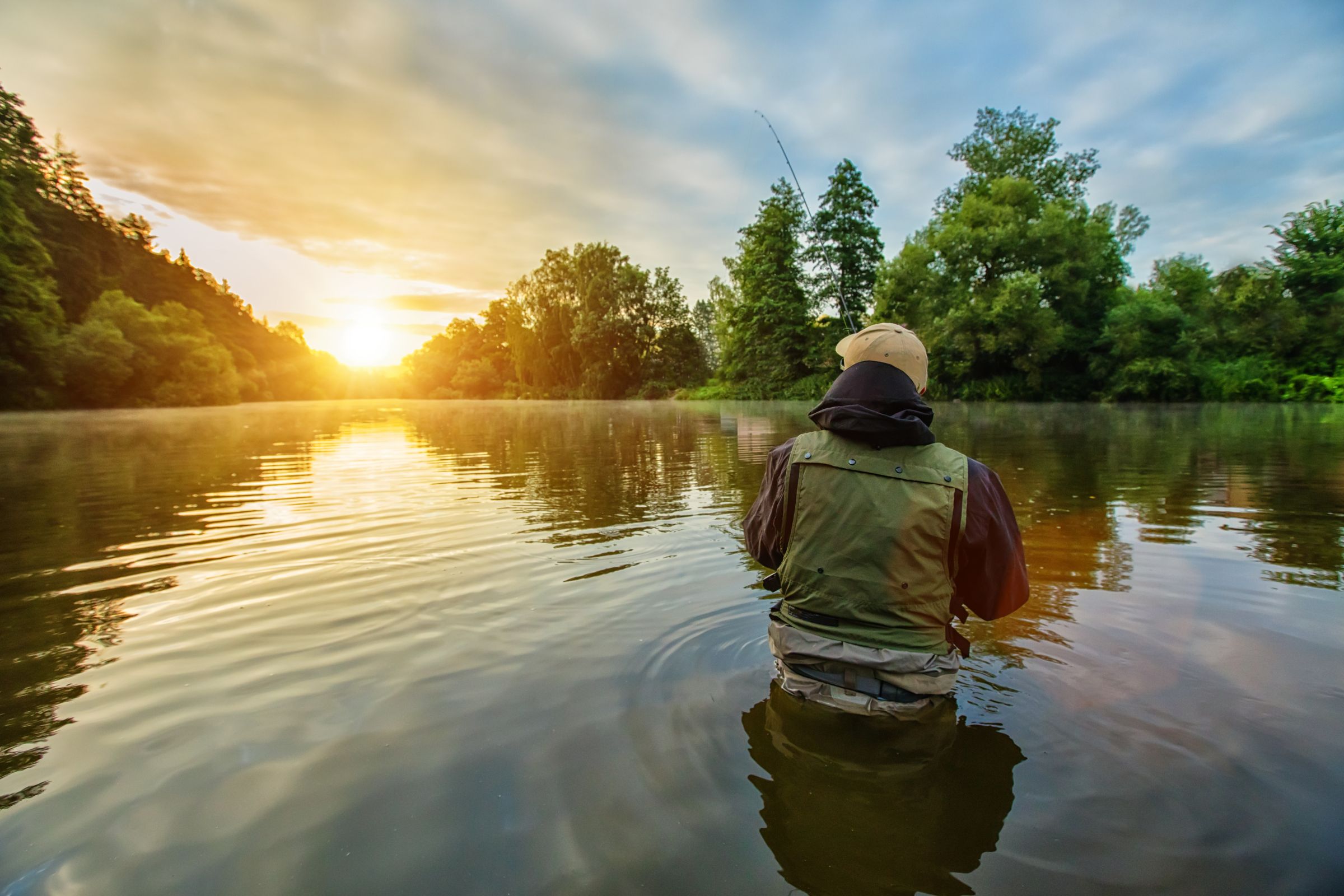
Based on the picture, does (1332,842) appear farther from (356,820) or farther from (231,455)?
(231,455)

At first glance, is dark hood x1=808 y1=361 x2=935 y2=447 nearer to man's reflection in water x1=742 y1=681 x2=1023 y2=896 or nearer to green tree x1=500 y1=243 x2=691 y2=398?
man's reflection in water x1=742 y1=681 x2=1023 y2=896

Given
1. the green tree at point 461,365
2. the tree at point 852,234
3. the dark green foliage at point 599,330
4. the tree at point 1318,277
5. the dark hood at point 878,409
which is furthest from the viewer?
the green tree at point 461,365

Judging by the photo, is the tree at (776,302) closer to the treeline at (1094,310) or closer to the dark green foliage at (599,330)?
the treeline at (1094,310)

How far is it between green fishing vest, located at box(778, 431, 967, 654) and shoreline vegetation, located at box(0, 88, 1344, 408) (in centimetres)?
577

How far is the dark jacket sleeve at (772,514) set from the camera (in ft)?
9.66

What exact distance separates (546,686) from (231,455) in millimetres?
14564

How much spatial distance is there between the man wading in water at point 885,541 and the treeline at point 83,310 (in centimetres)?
4810

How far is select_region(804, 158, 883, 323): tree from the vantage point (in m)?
51.9

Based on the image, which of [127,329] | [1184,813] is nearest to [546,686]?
[1184,813]

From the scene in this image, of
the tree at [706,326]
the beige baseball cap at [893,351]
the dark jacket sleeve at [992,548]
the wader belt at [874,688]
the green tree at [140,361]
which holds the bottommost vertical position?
the wader belt at [874,688]

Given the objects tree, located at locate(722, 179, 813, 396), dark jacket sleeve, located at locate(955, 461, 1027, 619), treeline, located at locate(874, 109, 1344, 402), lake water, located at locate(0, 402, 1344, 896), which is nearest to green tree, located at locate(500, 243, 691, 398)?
tree, located at locate(722, 179, 813, 396)

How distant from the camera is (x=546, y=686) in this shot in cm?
348

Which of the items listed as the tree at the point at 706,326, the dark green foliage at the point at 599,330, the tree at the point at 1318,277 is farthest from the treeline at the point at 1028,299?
the tree at the point at 706,326

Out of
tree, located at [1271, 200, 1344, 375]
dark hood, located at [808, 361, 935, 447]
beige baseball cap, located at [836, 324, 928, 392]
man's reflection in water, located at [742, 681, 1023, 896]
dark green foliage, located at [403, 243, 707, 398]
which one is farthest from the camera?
dark green foliage, located at [403, 243, 707, 398]
